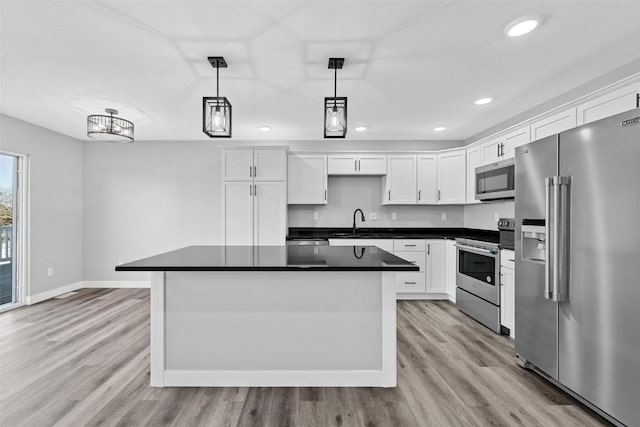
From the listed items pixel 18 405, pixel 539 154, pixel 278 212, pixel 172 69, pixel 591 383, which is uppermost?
pixel 172 69

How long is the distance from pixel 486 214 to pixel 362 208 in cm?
182

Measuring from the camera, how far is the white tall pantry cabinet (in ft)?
15.3

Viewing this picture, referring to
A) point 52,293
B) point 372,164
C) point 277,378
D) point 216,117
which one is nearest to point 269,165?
point 372,164

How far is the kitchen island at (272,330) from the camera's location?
7.47ft

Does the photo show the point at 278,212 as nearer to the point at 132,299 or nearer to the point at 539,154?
the point at 132,299

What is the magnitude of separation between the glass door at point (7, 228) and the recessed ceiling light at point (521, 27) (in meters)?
5.65

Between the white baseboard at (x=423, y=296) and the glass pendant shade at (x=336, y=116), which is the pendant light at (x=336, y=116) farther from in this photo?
the white baseboard at (x=423, y=296)

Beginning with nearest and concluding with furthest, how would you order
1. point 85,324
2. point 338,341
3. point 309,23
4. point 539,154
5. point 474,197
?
1. point 309,23
2. point 338,341
3. point 539,154
4. point 85,324
5. point 474,197

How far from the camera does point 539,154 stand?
244 cm

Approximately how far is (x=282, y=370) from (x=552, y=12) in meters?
2.85

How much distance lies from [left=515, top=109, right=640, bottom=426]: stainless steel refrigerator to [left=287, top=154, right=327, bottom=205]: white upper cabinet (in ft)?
9.51

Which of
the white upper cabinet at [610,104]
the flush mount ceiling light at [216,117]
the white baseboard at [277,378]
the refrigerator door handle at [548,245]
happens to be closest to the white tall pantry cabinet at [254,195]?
the flush mount ceiling light at [216,117]

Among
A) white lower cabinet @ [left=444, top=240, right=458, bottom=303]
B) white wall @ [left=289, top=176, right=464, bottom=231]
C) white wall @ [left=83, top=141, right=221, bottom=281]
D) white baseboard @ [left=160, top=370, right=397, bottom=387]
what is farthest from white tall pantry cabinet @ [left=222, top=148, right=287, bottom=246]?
white baseboard @ [left=160, top=370, right=397, bottom=387]

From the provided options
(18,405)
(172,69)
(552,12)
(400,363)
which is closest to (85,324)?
(18,405)
